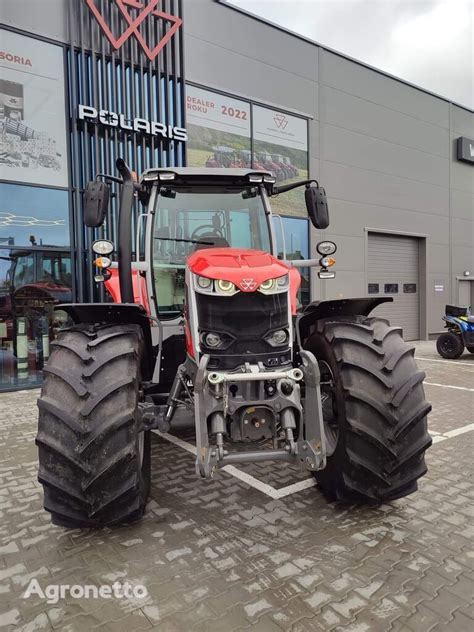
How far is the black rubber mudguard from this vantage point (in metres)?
3.11

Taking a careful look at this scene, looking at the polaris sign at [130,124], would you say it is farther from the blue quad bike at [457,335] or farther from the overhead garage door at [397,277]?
the blue quad bike at [457,335]

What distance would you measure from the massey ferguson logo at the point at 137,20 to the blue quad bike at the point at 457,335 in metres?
8.87

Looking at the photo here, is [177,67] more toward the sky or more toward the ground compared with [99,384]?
more toward the sky

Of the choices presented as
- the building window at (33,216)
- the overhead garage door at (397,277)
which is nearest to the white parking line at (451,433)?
the building window at (33,216)

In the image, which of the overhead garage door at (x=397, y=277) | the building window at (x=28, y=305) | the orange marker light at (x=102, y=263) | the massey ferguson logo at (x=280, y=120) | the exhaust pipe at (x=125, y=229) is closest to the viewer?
the exhaust pipe at (x=125, y=229)

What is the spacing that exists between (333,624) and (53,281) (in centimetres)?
755

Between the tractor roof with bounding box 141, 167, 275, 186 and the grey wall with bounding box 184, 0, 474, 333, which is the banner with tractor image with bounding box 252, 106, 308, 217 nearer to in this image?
the grey wall with bounding box 184, 0, 474, 333

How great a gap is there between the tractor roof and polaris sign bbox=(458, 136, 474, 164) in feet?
49.3

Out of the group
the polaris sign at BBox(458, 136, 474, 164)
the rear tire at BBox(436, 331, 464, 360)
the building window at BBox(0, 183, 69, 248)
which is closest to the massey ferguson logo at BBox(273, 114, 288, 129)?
the building window at BBox(0, 183, 69, 248)

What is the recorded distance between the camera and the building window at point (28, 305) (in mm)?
7914

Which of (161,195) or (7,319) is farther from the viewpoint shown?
(7,319)

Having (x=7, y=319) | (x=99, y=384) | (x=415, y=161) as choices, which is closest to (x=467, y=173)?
(x=415, y=161)

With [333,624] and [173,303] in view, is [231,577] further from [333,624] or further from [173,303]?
[173,303]

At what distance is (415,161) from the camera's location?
14.7 meters
